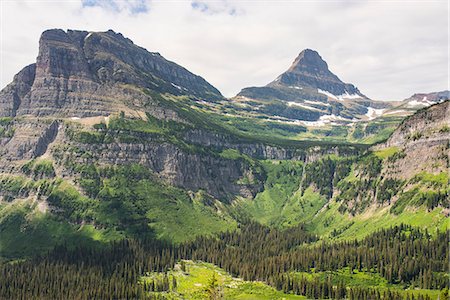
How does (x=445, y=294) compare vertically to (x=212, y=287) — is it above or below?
below

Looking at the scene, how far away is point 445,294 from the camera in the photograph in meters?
115

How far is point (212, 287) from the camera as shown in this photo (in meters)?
81.7

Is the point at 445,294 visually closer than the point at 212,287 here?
No

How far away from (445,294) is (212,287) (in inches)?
2775
